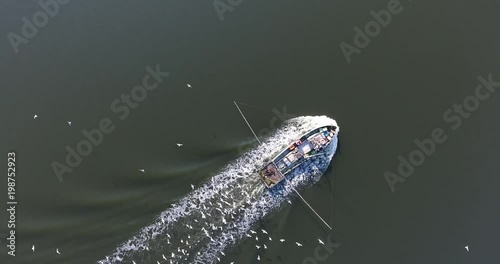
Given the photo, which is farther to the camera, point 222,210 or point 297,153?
point 297,153

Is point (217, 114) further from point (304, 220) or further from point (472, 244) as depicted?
point (472, 244)

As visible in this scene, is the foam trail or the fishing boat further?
the fishing boat

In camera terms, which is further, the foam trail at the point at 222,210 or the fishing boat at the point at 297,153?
the fishing boat at the point at 297,153
